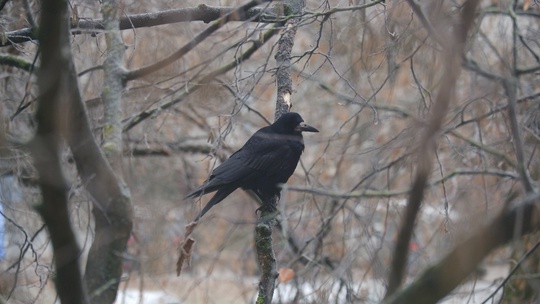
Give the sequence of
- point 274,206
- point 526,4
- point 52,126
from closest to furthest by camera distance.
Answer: point 52,126 → point 274,206 → point 526,4

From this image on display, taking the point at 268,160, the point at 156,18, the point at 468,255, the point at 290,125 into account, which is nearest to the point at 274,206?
the point at 268,160

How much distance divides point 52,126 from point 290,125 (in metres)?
3.57

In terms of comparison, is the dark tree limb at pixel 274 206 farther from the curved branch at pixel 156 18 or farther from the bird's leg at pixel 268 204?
the curved branch at pixel 156 18

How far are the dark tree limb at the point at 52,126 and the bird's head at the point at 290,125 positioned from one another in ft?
10.7

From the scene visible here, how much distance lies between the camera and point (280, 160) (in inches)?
223

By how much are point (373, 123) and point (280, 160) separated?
3.79 ft

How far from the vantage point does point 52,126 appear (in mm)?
2141

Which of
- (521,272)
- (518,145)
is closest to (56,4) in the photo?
(518,145)

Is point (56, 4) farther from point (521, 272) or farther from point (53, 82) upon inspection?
point (521, 272)

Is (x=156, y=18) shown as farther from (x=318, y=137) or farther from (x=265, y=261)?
(x=265, y=261)

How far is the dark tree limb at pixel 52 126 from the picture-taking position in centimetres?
212

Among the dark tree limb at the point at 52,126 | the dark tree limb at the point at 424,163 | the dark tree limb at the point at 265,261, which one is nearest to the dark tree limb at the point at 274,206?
the dark tree limb at the point at 265,261

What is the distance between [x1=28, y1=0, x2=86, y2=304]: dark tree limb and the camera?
2123mm

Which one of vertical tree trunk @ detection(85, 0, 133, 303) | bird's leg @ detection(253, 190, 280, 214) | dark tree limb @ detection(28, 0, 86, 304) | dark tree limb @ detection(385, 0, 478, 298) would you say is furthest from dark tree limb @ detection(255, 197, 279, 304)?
dark tree limb @ detection(385, 0, 478, 298)
